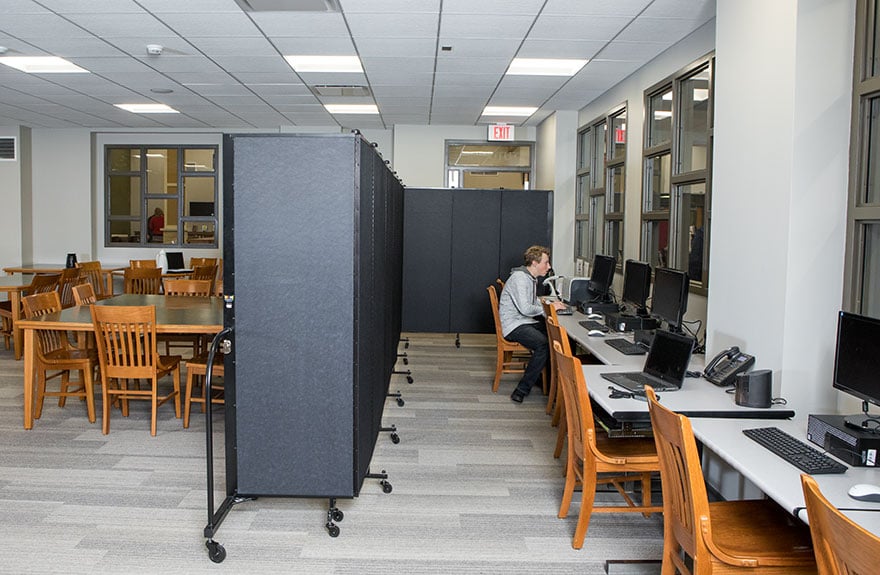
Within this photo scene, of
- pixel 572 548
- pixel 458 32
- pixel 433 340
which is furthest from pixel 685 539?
pixel 433 340

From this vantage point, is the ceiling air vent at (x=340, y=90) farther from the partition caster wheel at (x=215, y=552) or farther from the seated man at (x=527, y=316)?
the partition caster wheel at (x=215, y=552)

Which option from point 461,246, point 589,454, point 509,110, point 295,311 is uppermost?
point 509,110

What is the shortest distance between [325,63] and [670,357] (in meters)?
4.34

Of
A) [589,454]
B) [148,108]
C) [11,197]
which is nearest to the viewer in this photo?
[589,454]

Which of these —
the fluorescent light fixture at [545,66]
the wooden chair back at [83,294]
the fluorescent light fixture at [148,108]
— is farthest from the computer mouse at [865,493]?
the fluorescent light fixture at [148,108]

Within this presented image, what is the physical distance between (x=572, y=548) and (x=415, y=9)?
3433 mm

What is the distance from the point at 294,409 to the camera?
3148 mm

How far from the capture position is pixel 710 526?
7.08ft

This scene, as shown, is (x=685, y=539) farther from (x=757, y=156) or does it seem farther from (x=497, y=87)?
(x=497, y=87)

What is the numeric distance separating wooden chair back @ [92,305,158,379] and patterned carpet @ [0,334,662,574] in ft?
1.51

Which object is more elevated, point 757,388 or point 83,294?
point 83,294

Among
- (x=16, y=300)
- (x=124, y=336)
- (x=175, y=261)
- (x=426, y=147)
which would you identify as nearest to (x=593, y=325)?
(x=124, y=336)

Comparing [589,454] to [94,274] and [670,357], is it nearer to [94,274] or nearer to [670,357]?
[670,357]

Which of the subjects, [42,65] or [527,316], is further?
[42,65]
